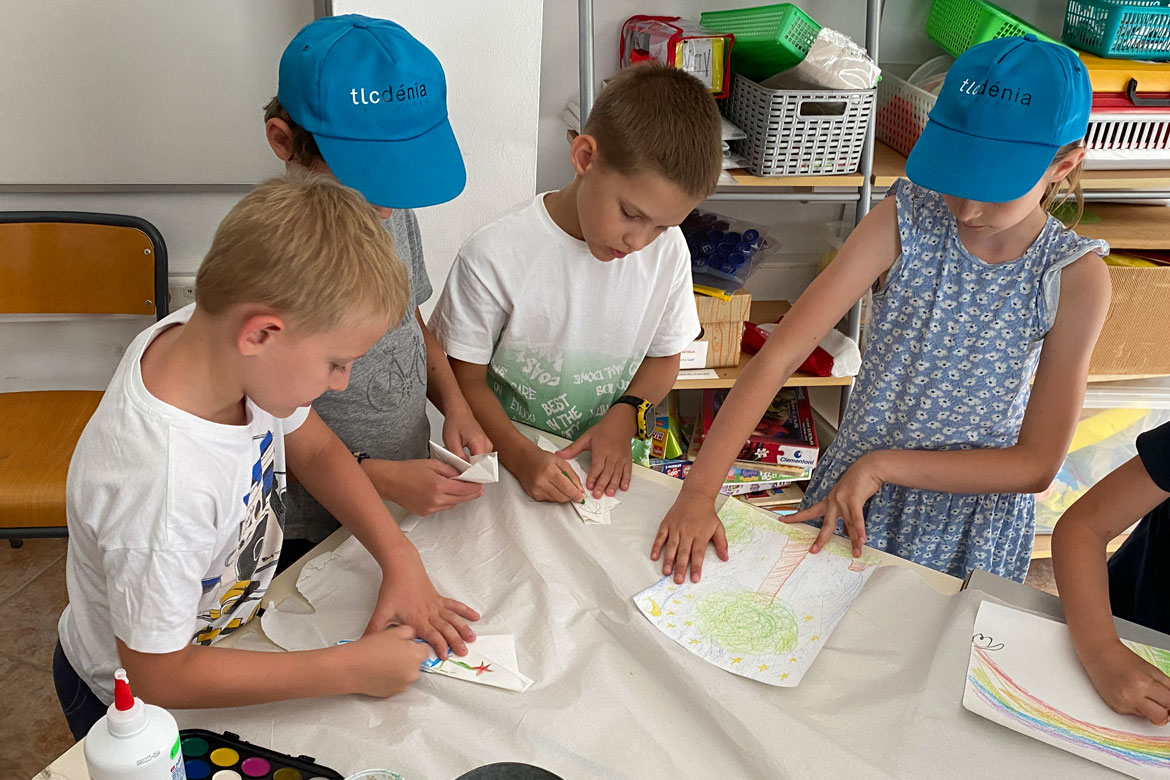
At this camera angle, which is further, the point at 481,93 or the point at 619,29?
the point at 619,29

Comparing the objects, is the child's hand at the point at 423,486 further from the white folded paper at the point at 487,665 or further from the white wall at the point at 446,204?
the white wall at the point at 446,204

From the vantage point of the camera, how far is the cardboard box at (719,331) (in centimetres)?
208

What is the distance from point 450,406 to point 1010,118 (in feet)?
2.75

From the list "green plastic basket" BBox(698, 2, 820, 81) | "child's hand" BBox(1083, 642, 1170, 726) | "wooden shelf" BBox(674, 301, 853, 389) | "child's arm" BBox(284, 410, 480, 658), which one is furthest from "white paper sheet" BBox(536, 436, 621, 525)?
"green plastic basket" BBox(698, 2, 820, 81)

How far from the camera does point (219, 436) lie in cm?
82

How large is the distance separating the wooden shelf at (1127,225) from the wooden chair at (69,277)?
2083 millimetres

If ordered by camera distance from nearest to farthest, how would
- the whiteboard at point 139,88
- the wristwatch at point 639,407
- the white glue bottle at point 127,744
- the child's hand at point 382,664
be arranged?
the white glue bottle at point 127,744 → the child's hand at point 382,664 → the wristwatch at point 639,407 → the whiteboard at point 139,88

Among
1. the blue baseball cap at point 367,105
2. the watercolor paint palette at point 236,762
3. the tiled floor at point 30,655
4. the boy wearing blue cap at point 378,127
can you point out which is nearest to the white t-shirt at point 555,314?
the boy wearing blue cap at point 378,127

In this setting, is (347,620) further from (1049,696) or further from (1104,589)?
(1104,589)

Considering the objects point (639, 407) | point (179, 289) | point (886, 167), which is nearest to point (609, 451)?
point (639, 407)

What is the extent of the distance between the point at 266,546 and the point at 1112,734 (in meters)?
0.87

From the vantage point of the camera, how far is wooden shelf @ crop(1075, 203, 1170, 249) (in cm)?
212

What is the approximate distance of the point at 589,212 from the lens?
4.16ft

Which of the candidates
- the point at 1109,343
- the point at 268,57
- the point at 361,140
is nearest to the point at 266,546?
the point at 361,140
